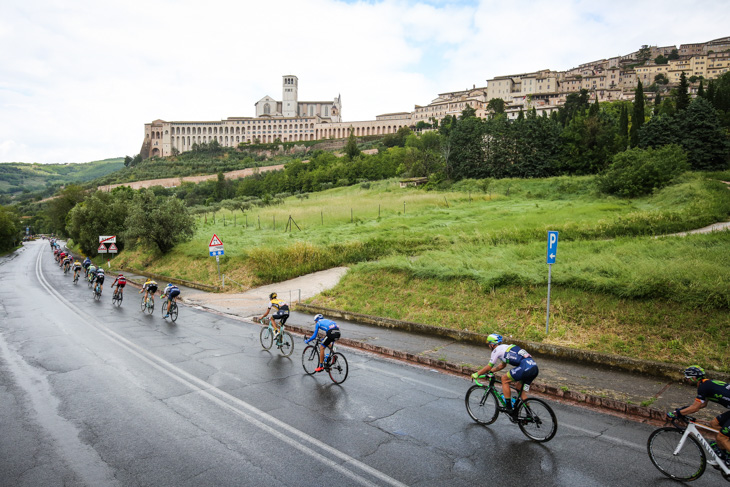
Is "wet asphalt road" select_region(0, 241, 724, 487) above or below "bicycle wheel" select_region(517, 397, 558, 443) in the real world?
below

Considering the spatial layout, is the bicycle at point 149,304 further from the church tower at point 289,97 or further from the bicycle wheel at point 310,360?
the church tower at point 289,97

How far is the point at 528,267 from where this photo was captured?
15.7 metres

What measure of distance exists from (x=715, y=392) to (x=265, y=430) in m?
6.51

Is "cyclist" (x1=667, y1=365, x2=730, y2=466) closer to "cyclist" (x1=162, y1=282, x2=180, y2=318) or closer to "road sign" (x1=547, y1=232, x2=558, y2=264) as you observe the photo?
"road sign" (x1=547, y1=232, x2=558, y2=264)

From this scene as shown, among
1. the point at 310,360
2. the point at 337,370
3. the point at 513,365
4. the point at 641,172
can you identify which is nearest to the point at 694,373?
the point at 513,365

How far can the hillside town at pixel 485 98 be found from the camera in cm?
14388

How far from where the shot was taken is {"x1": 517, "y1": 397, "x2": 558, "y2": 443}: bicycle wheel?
6863 mm

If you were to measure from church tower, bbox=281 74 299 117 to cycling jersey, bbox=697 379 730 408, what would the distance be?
20365 centimetres

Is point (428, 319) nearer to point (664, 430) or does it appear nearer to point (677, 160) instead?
point (664, 430)

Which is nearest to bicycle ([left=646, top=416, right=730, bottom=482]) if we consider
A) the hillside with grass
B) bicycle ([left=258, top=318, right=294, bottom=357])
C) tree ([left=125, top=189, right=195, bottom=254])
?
the hillside with grass

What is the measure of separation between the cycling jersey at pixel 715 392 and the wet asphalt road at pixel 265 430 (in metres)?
1.15

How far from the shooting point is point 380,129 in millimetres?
175500

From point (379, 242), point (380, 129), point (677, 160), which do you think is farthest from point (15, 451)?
point (380, 129)

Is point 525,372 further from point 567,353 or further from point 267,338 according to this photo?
point 267,338
